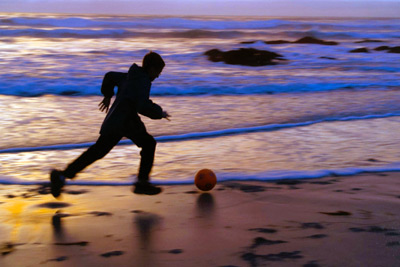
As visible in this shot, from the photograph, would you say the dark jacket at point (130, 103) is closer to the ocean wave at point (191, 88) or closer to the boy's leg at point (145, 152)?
the boy's leg at point (145, 152)

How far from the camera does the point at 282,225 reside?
388 cm

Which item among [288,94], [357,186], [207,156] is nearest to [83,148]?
[207,156]

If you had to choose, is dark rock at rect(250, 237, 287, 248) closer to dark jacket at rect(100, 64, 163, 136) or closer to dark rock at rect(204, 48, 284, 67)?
dark jacket at rect(100, 64, 163, 136)

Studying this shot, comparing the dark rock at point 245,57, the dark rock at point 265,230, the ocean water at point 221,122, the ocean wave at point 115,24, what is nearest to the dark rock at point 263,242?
the dark rock at point 265,230

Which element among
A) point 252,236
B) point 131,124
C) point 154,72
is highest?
point 154,72

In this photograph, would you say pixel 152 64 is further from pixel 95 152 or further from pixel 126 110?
pixel 95 152

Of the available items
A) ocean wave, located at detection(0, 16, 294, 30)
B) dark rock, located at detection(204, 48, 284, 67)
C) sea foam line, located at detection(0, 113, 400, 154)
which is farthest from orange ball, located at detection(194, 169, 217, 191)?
ocean wave, located at detection(0, 16, 294, 30)

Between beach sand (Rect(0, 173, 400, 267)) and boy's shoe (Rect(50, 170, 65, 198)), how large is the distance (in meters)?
0.10

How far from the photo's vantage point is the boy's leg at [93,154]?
4.55m

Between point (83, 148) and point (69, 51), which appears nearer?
point (83, 148)

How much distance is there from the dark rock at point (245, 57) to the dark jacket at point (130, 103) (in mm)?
17483

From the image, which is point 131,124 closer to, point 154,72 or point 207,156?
point 154,72

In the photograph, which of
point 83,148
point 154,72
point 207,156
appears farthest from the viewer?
point 83,148

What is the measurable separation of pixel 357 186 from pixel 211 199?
142 centimetres
